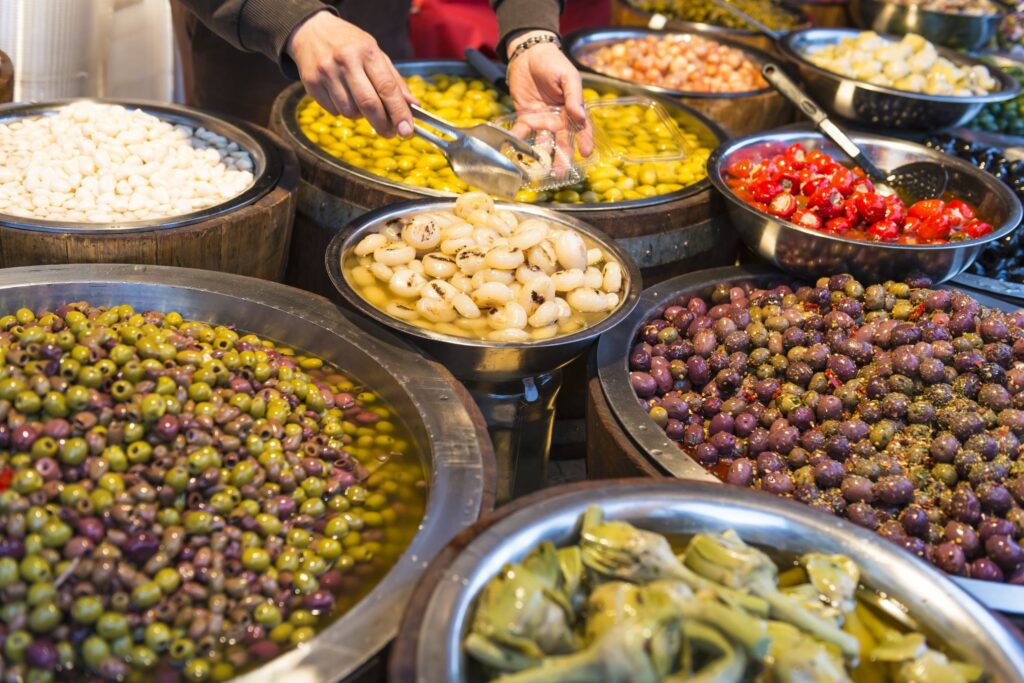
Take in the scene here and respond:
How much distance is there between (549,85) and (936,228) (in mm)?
1233

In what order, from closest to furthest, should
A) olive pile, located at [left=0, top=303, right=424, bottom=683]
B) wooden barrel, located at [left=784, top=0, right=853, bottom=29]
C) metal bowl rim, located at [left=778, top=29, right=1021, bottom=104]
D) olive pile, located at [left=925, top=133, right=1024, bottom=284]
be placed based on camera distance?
olive pile, located at [left=0, top=303, right=424, bottom=683]
olive pile, located at [left=925, top=133, right=1024, bottom=284]
metal bowl rim, located at [left=778, top=29, right=1021, bottom=104]
wooden barrel, located at [left=784, top=0, right=853, bottom=29]

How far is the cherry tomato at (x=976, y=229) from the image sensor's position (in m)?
2.83

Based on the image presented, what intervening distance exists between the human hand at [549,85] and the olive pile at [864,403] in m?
0.66

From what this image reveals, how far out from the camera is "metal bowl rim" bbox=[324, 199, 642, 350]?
2.08 meters

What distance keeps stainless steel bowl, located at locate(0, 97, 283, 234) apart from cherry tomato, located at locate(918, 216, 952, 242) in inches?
73.2

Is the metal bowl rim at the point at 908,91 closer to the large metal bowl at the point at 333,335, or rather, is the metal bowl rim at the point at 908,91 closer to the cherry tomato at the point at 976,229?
the cherry tomato at the point at 976,229

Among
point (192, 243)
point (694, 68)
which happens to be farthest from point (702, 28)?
point (192, 243)

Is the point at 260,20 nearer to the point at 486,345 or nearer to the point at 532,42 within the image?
the point at 532,42

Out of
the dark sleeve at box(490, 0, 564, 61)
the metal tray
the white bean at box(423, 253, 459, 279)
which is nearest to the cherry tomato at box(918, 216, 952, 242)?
the metal tray

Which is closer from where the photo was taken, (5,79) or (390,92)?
(390,92)

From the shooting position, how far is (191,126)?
2.96 m

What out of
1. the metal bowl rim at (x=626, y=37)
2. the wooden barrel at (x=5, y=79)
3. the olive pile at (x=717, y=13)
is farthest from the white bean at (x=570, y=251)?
the olive pile at (x=717, y=13)

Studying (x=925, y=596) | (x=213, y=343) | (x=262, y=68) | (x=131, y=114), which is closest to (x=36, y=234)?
(x=213, y=343)

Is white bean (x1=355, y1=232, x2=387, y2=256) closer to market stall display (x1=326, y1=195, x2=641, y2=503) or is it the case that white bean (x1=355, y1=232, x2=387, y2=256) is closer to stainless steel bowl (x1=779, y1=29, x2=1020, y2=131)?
market stall display (x1=326, y1=195, x2=641, y2=503)
